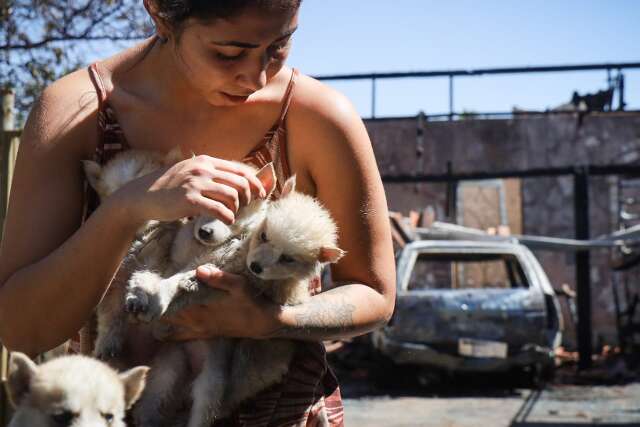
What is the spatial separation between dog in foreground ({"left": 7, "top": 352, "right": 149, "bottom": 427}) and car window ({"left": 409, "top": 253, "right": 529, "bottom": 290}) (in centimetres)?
1053

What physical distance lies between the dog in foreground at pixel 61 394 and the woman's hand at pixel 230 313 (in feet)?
1.16

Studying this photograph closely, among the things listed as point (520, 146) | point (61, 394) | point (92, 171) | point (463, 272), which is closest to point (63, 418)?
point (61, 394)

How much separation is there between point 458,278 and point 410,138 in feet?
15.9

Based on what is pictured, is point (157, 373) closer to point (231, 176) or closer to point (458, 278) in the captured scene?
point (231, 176)

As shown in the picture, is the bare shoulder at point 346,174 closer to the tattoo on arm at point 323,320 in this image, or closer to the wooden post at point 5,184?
the tattoo on arm at point 323,320

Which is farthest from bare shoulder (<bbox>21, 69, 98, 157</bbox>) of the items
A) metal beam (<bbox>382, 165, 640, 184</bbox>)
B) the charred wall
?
the charred wall

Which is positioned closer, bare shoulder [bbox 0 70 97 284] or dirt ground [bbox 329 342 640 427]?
bare shoulder [bbox 0 70 97 284]

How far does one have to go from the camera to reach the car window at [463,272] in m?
12.8

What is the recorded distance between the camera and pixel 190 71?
2457mm

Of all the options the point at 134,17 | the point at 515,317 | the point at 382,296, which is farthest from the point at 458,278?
the point at 382,296

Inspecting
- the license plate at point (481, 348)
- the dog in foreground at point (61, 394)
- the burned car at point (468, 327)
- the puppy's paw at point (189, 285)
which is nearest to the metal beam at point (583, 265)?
the burned car at point (468, 327)

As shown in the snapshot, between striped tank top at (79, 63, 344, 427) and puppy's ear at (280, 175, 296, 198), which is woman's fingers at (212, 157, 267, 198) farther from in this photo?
striped tank top at (79, 63, 344, 427)

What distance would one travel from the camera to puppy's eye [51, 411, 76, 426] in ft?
6.38

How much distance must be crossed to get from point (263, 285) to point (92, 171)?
639 mm
